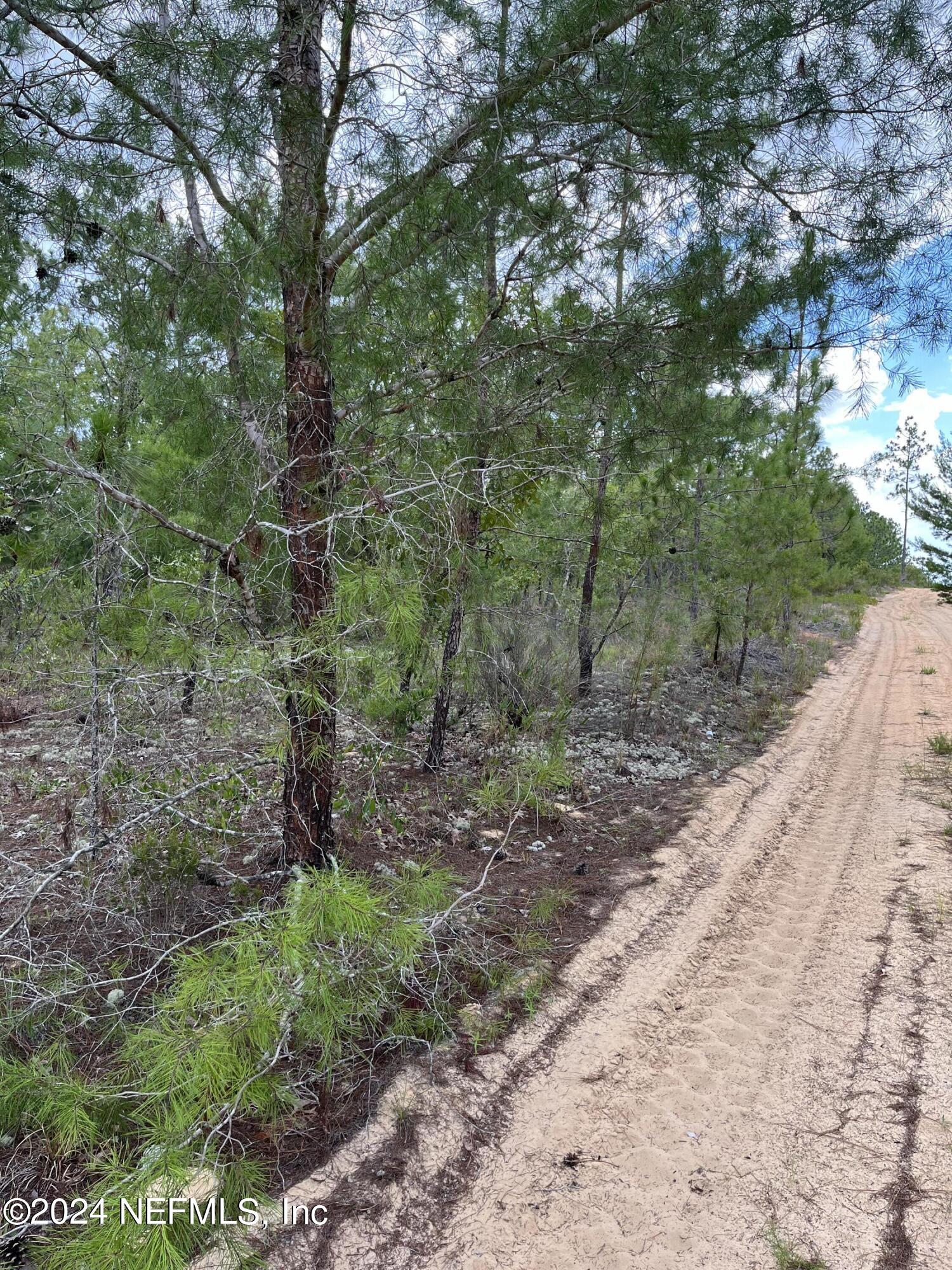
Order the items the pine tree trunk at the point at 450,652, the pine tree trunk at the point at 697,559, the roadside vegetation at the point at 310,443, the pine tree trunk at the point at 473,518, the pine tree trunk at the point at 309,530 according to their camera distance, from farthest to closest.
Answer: the pine tree trunk at the point at 697,559
the pine tree trunk at the point at 450,652
the pine tree trunk at the point at 309,530
the pine tree trunk at the point at 473,518
the roadside vegetation at the point at 310,443

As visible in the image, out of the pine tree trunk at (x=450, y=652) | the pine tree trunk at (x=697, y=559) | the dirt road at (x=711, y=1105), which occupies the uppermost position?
the pine tree trunk at (x=697, y=559)

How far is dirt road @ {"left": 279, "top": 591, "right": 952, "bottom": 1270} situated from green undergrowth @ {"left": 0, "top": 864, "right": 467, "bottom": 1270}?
315mm

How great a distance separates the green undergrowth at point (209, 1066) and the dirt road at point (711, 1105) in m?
0.31

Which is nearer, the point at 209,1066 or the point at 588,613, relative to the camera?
the point at 209,1066

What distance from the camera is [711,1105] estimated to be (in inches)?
107

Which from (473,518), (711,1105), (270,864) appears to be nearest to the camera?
(711,1105)

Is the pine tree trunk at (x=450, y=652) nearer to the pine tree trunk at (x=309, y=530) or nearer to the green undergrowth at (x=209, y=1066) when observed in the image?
the pine tree trunk at (x=309, y=530)

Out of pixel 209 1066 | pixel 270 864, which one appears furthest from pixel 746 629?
pixel 209 1066

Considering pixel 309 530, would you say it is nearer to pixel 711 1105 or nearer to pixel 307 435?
pixel 307 435

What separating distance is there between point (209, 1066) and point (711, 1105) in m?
1.86

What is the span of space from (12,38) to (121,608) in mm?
2523

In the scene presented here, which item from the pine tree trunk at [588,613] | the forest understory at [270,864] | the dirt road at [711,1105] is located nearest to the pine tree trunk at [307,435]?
the forest understory at [270,864]

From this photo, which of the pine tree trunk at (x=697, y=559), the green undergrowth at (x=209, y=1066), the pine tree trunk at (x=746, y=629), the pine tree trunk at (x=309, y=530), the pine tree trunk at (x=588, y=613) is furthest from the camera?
the pine tree trunk at (x=746, y=629)

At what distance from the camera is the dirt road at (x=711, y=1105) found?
7.07 feet
